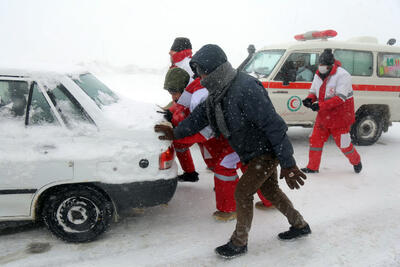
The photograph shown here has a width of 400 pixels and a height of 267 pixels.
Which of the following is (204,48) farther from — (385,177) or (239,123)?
(385,177)

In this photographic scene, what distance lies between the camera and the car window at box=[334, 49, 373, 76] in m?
6.85

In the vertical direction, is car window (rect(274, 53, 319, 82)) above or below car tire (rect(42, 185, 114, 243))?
above

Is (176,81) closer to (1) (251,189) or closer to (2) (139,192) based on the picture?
(2) (139,192)

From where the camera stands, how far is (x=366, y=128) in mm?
7094

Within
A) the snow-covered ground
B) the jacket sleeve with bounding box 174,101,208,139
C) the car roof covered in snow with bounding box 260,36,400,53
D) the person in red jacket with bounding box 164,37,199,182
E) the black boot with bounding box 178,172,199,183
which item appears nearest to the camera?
the snow-covered ground

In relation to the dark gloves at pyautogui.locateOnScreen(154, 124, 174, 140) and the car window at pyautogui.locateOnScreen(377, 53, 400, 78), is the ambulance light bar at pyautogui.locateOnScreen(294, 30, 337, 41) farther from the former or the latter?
the dark gloves at pyautogui.locateOnScreen(154, 124, 174, 140)

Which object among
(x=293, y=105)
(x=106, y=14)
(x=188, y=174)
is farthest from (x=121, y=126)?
(x=106, y=14)

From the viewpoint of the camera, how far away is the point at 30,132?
123 inches

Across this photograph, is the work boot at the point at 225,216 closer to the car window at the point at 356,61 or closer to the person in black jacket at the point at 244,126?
the person in black jacket at the point at 244,126

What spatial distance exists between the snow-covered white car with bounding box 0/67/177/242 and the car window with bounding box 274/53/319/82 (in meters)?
A: 3.97

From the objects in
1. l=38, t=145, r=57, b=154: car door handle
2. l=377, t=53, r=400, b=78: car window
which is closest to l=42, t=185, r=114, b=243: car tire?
l=38, t=145, r=57, b=154: car door handle

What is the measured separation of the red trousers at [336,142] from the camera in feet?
16.4

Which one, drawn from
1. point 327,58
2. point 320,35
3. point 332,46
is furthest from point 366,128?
point 327,58

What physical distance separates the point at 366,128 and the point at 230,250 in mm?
5182
